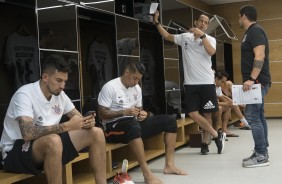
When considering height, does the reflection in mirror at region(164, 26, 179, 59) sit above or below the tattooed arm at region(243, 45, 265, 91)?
above

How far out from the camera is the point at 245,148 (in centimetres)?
451

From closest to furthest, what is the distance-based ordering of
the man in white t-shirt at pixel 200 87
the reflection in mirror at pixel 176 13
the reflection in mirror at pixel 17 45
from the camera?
1. the reflection in mirror at pixel 17 45
2. the man in white t-shirt at pixel 200 87
3. the reflection in mirror at pixel 176 13

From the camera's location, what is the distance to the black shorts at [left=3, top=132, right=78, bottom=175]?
2295 mm

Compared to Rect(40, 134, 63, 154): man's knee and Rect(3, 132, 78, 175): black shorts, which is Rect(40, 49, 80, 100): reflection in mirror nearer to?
Rect(3, 132, 78, 175): black shorts

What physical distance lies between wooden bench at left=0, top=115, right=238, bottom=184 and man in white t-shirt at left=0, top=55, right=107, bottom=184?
0.16m

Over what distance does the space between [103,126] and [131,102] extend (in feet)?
1.09

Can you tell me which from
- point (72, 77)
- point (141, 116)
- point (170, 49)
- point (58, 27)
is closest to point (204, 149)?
point (141, 116)

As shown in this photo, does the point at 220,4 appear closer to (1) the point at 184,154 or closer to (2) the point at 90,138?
(1) the point at 184,154

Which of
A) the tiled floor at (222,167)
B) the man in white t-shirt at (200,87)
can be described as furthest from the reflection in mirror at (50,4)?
the tiled floor at (222,167)

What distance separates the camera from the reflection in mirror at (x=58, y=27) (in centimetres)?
316

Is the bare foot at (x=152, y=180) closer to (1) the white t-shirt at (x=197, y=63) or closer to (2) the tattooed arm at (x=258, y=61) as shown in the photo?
(2) the tattooed arm at (x=258, y=61)

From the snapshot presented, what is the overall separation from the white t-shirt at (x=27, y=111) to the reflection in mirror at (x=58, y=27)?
75 cm

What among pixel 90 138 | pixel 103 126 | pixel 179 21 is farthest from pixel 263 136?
pixel 179 21

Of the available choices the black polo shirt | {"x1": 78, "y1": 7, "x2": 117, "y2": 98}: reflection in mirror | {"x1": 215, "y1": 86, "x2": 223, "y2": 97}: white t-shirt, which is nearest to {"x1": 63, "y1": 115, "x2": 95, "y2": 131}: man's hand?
{"x1": 78, "y1": 7, "x2": 117, "y2": 98}: reflection in mirror
